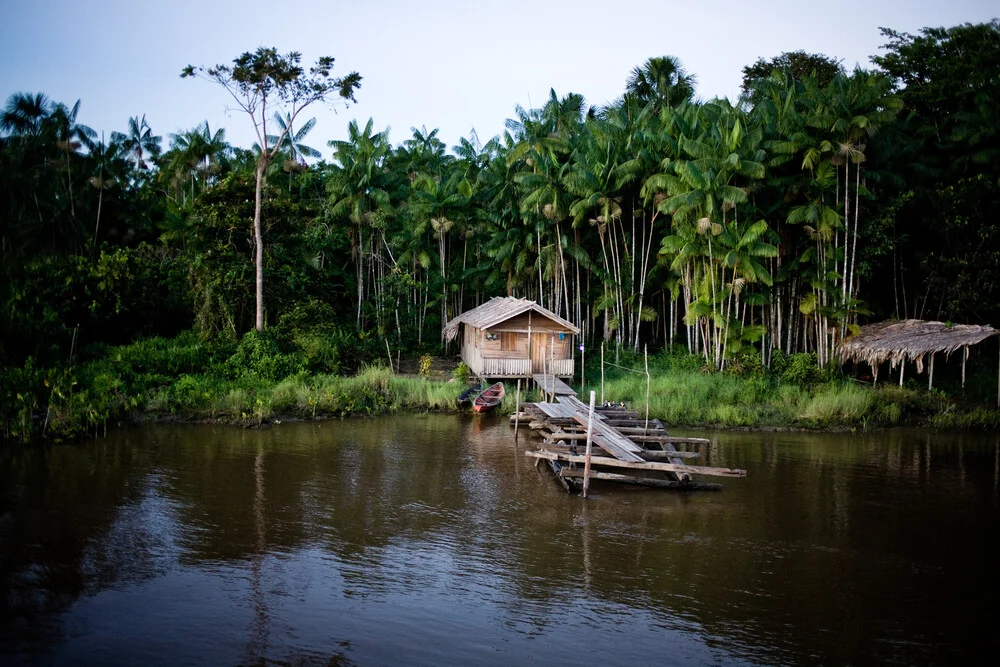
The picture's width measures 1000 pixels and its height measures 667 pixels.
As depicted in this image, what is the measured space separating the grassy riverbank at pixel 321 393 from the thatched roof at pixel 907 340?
99cm

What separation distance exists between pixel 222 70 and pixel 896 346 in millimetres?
23214

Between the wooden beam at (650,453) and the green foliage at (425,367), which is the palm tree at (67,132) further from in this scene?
the wooden beam at (650,453)

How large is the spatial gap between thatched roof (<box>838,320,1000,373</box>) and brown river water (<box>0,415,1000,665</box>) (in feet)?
16.5

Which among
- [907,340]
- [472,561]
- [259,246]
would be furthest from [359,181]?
[472,561]

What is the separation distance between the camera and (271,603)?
9.58 m

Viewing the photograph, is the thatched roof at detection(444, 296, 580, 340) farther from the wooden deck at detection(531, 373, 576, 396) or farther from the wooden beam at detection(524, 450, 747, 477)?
the wooden beam at detection(524, 450, 747, 477)

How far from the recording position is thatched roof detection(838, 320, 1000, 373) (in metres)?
21.8

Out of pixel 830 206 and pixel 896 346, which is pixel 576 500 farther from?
pixel 830 206

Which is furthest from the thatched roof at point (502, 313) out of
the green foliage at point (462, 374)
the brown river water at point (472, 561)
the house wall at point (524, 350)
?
the brown river water at point (472, 561)

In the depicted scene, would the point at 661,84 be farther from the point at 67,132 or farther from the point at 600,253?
the point at 67,132

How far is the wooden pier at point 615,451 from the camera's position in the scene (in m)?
14.6

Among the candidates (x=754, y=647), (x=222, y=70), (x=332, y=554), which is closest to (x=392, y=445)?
(x=332, y=554)

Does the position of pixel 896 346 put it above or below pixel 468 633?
above

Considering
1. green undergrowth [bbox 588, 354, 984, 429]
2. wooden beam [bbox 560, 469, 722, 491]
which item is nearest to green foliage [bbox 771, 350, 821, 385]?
green undergrowth [bbox 588, 354, 984, 429]
